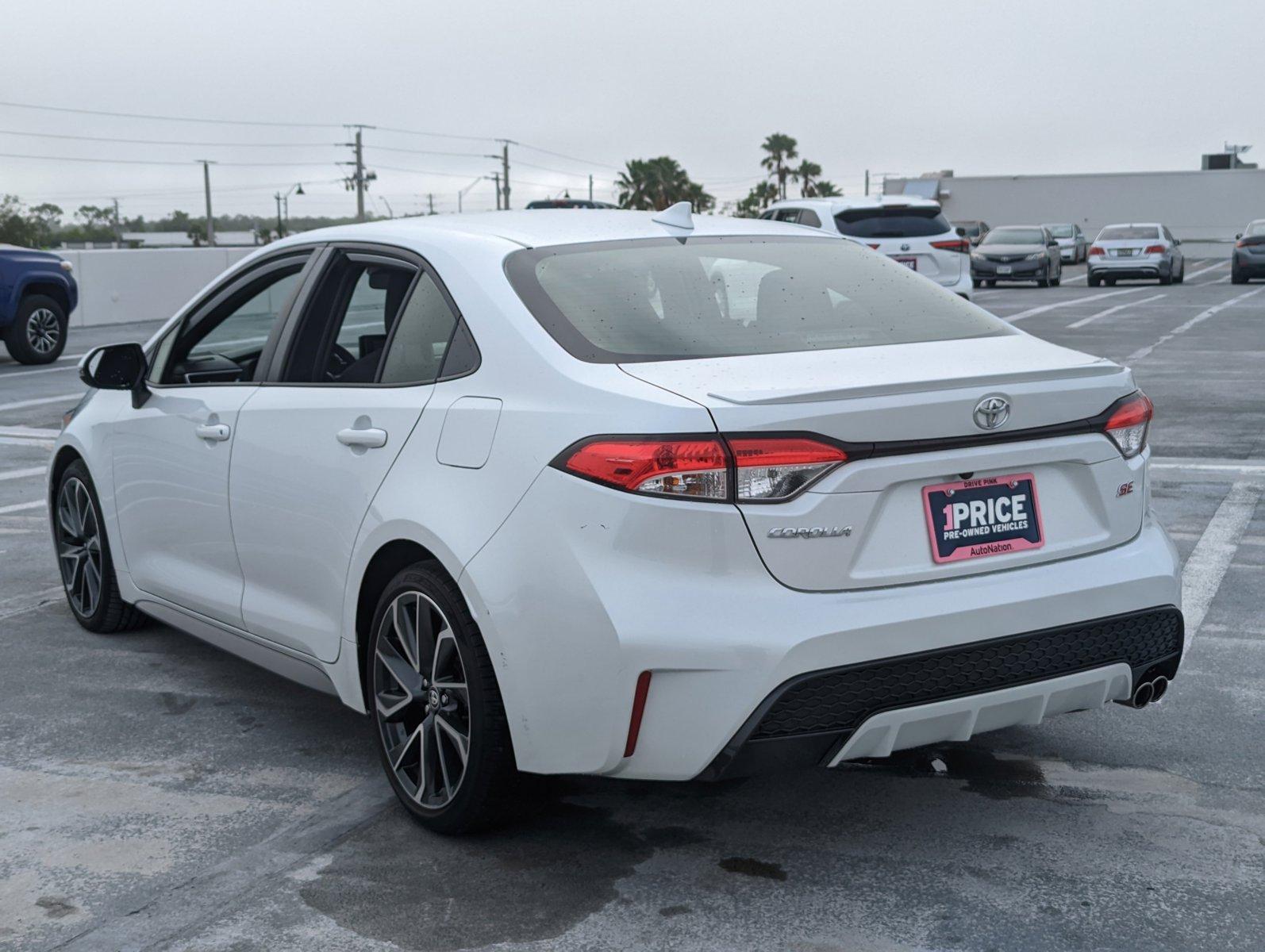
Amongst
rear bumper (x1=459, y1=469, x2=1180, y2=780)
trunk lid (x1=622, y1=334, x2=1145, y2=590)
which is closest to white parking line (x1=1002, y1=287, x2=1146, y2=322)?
trunk lid (x1=622, y1=334, x2=1145, y2=590)

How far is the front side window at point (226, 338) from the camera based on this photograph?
4.94 m

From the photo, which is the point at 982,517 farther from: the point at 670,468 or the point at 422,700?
the point at 422,700

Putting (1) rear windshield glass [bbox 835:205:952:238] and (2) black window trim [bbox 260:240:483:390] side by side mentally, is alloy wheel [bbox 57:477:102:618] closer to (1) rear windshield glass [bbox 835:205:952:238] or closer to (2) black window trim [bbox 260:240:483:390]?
(2) black window trim [bbox 260:240:483:390]

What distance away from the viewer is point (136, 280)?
28.4m

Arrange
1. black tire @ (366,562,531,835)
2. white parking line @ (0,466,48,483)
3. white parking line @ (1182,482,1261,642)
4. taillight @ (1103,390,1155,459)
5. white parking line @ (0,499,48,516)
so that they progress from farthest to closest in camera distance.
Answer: white parking line @ (0,466,48,483) < white parking line @ (0,499,48,516) < white parking line @ (1182,482,1261,642) < taillight @ (1103,390,1155,459) < black tire @ (366,562,531,835)

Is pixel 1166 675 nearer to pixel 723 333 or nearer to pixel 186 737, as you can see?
pixel 723 333

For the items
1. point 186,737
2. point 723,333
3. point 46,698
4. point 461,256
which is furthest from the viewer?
point 46,698

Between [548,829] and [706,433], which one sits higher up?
[706,433]

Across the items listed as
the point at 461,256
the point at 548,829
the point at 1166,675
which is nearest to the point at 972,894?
the point at 1166,675

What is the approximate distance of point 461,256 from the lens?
13.2 ft

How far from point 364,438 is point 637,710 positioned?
1.17m

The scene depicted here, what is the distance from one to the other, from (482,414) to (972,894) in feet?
5.26

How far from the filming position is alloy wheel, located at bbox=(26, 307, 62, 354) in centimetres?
1811

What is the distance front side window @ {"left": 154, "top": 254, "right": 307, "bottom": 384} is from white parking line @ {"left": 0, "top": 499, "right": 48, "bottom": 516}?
3747 millimetres
